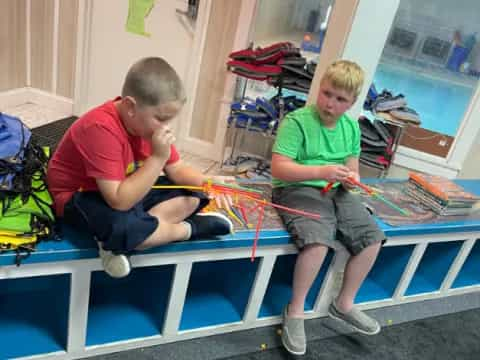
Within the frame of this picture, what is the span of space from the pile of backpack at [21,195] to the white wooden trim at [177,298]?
38cm

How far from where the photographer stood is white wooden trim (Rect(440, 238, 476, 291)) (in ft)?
6.15

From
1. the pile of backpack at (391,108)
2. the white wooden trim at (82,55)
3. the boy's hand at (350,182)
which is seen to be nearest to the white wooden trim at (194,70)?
the white wooden trim at (82,55)

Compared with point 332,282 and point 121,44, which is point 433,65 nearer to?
point 332,282

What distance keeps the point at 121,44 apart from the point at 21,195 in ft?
7.15

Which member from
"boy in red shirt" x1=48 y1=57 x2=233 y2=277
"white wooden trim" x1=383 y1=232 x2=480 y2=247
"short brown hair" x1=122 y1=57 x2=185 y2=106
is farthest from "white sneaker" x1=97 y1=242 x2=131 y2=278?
"white wooden trim" x1=383 y1=232 x2=480 y2=247

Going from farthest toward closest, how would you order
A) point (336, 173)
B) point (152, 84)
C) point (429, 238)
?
point (429, 238), point (336, 173), point (152, 84)

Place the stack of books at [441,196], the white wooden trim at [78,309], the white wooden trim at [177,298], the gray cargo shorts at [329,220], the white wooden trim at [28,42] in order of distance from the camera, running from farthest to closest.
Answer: the white wooden trim at [28,42]
the stack of books at [441,196]
the gray cargo shorts at [329,220]
the white wooden trim at [177,298]
the white wooden trim at [78,309]

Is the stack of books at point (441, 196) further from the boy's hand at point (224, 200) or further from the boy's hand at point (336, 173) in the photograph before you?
the boy's hand at point (224, 200)

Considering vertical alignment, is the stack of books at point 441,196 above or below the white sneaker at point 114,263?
above

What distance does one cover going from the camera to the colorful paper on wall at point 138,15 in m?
2.85

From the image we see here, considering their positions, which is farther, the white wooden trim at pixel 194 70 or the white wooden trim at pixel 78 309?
the white wooden trim at pixel 194 70

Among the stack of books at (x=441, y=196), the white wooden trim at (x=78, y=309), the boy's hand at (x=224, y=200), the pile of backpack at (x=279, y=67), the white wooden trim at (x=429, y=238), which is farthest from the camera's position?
the pile of backpack at (x=279, y=67)

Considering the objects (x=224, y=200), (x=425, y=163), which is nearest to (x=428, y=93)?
(x=425, y=163)

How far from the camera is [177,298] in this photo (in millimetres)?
1319
